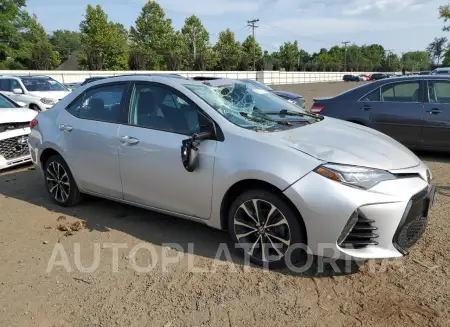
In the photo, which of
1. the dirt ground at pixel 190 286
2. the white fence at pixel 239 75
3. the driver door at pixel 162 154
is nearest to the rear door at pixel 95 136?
the driver door at pixel 162 154

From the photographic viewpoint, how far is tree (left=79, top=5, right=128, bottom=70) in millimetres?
47438

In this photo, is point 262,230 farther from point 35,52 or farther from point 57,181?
point 35,52

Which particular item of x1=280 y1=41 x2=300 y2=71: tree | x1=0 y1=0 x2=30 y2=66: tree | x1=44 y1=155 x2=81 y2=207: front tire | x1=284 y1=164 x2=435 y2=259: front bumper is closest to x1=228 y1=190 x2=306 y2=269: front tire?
x1=284 y1=164 x2=435 y2=259: front bumper

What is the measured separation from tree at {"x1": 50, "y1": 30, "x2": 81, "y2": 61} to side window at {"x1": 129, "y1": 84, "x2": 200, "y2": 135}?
89492 millimetres

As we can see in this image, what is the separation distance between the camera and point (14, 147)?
7078 mm

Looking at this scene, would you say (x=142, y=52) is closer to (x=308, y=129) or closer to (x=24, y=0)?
(x=24, y=0)

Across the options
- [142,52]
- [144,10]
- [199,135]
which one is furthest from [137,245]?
[144,10]

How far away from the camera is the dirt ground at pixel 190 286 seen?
9.31 ft

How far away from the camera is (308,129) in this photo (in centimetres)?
382

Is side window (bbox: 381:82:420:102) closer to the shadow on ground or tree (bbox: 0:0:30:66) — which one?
the shadow on ground

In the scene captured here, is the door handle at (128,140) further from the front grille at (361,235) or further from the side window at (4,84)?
the side window at (4,84)

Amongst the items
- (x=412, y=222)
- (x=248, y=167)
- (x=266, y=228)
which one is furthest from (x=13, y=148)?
(x=412, y=222)

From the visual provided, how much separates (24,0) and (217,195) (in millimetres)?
55824

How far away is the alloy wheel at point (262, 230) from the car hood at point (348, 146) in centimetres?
57
